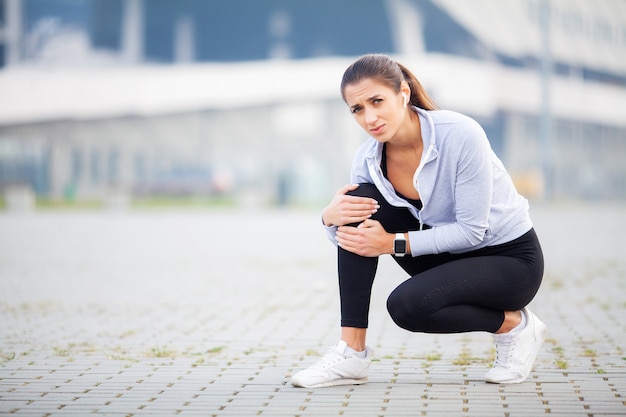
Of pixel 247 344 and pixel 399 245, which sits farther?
pixel 247 344

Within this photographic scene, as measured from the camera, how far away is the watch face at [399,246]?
414 centimetres

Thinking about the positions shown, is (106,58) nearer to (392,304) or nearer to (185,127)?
(185,127)

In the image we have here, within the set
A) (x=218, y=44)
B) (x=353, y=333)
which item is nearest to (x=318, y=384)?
(x=353, y=333)

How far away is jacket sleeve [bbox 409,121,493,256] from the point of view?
4047 millimetres

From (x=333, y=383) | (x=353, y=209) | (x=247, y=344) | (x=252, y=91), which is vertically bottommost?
(x=247, y=344)

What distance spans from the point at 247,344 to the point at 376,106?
6.88 ft

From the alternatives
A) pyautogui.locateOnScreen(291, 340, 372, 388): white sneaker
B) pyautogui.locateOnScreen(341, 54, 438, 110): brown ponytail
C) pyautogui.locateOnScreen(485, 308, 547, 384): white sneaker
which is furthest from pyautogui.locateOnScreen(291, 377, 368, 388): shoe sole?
pyautogui.locateOnScreen(341, 54, 438, 110): brown ponytail

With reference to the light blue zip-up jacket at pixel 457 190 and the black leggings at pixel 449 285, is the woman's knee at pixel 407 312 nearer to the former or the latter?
the black leggings at pixel 449 285

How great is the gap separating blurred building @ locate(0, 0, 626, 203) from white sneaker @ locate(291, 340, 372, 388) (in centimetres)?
3161

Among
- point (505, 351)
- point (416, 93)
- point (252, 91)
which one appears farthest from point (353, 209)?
point (252, 91)

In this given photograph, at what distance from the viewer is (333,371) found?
13.9 ft

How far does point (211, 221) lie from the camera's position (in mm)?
23266

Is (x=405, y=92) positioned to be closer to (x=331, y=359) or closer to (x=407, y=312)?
(x=407, y=312)

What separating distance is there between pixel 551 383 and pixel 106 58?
144 ft
